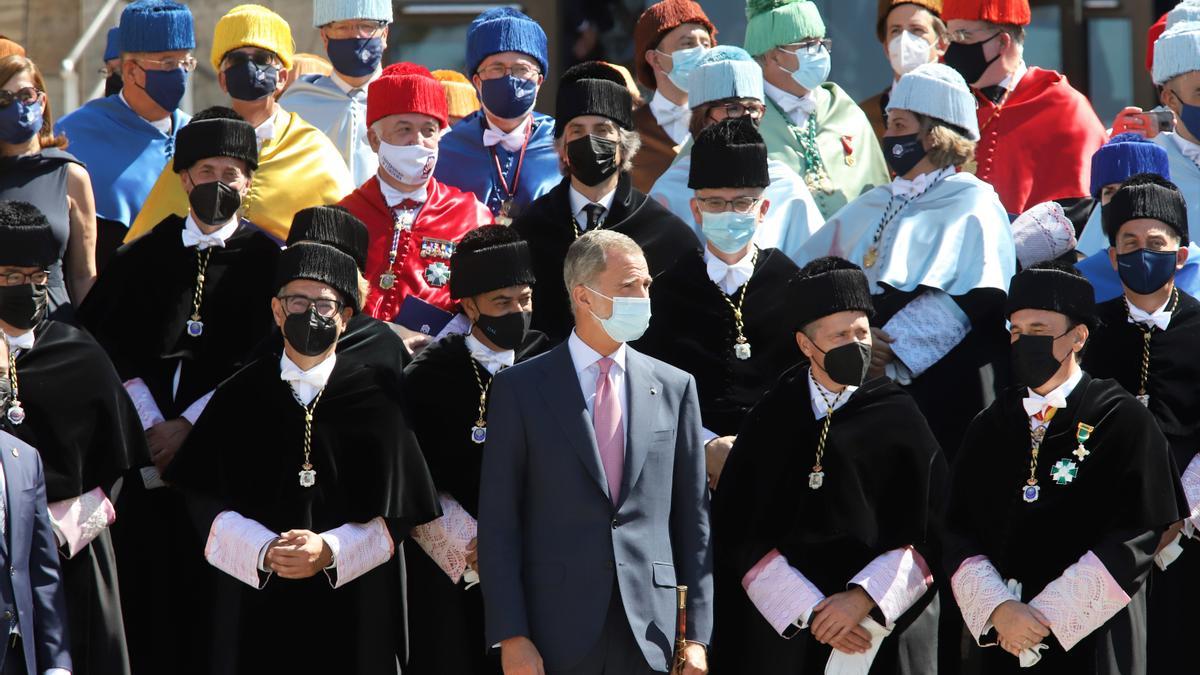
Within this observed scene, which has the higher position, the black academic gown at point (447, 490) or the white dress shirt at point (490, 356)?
the white dress shirt at point (490, 356)

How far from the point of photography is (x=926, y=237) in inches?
320

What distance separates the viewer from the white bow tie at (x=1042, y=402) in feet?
23.0

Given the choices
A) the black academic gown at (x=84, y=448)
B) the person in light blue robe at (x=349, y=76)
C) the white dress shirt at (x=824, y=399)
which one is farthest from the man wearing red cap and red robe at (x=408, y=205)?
the white dress shirt at (x=824, y=399)

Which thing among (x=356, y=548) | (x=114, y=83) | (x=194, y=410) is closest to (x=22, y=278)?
(x=194, y=410)

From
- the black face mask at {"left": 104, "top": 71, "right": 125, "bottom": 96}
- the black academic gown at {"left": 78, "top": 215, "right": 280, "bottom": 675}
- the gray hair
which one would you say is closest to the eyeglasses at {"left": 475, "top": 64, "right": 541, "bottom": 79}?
the black academic gown at {"left": 78, "top": 215, "right": 280, "bottom": 675}

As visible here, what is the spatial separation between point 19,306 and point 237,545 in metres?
1.16

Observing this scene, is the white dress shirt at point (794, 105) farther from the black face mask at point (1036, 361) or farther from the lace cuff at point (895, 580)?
the lace cuff at point (895, 580)

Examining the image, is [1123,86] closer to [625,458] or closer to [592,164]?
[592,164]

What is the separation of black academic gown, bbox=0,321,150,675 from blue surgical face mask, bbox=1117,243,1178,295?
3.61 meters

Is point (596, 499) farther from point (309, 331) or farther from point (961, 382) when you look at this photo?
point (961, 382)

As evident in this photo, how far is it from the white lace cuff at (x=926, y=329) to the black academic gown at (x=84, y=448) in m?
2.82

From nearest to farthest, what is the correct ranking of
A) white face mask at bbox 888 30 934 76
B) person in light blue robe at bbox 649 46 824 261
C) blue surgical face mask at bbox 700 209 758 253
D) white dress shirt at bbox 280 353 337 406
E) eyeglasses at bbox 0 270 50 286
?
1. white dress shirt at bbox 280 353 337 406
2. eyeglasses at bbox 0 270 50 286
3. blue surgical face mask at bbox 700 209 758 253
4. person in light blue robe at bbox 649 46 824 261
5. white face mask at bbox 888 30 934 76

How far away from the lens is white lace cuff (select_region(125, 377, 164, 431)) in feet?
24.9

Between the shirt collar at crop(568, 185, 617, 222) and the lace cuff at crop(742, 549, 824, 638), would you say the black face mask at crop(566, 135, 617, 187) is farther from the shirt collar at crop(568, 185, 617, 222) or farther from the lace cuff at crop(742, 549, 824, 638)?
the lace cuff at crop(742, 549, 824, 638)
